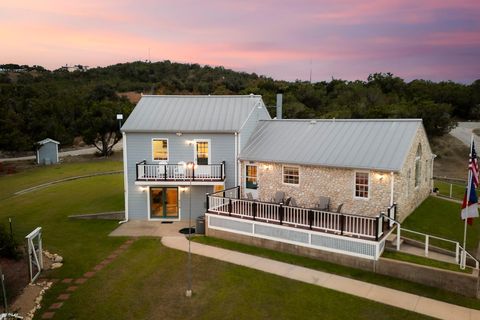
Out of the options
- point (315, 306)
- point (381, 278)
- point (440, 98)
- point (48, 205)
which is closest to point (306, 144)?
point (381, 278)

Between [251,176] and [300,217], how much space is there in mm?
5722

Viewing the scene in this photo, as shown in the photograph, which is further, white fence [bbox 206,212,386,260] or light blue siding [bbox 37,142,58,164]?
light blue siding [bbox 37,142,58,164]

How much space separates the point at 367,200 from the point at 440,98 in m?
52.6

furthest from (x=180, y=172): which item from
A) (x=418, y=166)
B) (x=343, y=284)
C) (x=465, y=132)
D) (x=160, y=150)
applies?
(x=465, y=132)

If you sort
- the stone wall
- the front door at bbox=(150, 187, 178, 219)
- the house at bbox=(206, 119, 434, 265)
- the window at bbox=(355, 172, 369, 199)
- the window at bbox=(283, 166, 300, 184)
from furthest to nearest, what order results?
the front door at bbox=(150, 187, 178, 219) → the window at bbox=(283, 166, 300, 184) → the window at bbox=(355, 172, 369, 199) → the stone wall → the house at bbox=(206, 119, 434, 265)

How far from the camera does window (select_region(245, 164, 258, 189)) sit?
22.5 meters

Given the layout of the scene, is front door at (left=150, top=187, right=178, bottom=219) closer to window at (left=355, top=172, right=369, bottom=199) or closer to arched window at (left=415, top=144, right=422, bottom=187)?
window at (left=355, top=172, right=369, bottom=199)

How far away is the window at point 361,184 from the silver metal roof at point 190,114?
749 centimetres

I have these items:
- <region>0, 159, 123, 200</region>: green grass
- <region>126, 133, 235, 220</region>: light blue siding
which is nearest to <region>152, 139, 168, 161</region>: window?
<region>126, 133, 235, 220</region>: light blue siding

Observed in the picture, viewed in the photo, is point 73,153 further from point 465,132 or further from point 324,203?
point 465,132

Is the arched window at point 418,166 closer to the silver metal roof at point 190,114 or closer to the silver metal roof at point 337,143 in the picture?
the silver metal roof at point 337,143

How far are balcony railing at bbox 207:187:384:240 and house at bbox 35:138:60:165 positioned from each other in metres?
32.5

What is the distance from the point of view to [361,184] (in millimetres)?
18469

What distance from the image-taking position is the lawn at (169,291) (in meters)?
12.6
